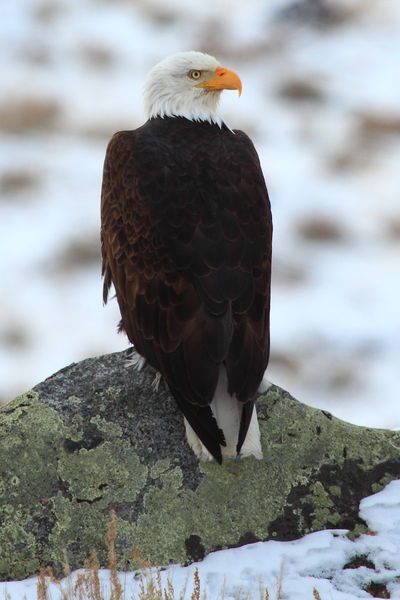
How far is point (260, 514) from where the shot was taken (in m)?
5.77

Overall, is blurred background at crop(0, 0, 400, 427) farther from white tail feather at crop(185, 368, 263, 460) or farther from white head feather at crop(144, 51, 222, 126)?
white tail feather at crop(185, 368, 263, 460)

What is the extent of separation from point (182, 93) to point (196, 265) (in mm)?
1648

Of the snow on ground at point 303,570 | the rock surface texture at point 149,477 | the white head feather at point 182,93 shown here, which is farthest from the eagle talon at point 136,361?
the white head feather at point 182,93

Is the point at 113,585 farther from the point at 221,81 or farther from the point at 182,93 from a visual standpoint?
the point at 221,81

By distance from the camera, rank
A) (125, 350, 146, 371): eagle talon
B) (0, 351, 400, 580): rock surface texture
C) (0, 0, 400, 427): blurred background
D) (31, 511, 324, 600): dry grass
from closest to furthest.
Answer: (31, 511, 324, 600): dry grass
(0, 351, 400, 580): rock surface texture
(125, 350, 146, 371): eagle talon
(0, 0, 400, 427): blurred background

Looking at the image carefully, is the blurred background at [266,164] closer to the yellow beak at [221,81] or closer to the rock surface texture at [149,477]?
the yellow beak at [221,81]

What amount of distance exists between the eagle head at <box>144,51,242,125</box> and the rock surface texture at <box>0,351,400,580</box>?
1869mm

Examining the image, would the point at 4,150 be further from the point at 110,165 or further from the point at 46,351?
the point at 110,165

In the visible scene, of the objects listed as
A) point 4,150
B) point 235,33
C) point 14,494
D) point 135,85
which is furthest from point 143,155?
point 235,33

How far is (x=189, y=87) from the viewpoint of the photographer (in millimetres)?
7137

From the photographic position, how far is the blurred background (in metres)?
16.5

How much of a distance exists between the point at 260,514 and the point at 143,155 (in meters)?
2.20

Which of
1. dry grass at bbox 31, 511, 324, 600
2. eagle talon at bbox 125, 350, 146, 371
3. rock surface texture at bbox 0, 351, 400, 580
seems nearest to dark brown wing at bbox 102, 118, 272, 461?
eagle talon at bbox 125, 350, 146, 371

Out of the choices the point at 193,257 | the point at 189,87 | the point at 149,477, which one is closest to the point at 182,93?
the point at 189,87
